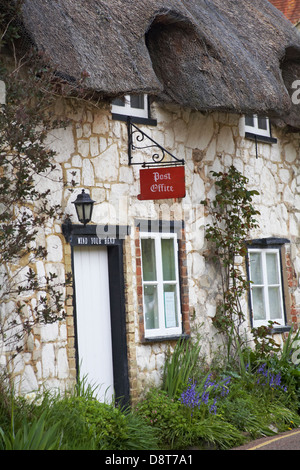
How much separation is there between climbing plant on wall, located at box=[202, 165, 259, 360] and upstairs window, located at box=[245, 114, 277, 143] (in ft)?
3.30

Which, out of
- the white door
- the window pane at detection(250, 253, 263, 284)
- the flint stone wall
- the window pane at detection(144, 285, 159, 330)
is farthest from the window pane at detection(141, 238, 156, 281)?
the window pane at detection(250, 253, 263, 284)

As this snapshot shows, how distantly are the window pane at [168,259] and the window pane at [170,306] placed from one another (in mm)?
124

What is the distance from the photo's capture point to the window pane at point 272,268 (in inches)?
463

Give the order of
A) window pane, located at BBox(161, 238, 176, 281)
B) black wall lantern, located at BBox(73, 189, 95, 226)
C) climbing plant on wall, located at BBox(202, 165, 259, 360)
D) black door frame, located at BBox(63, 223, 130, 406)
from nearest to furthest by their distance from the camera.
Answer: black wall lantern, located at BBox(73, 189, 95, 226), black door frame, located at BBox(63, 223, 130, 406), window pane, located at BBox(161, 238, 176, 281), climbing plant on wall, located at BBox(202, 165, 259, 360)

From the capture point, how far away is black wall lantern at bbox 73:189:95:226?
834cm

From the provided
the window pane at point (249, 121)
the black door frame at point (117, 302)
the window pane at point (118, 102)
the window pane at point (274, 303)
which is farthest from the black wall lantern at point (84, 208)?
the window pane at point (274, 303)

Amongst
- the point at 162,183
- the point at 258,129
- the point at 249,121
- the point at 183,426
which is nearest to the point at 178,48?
the point at 162,183

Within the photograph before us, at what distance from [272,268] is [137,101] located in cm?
359

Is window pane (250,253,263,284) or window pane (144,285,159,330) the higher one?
window pane (250,253,263,284)

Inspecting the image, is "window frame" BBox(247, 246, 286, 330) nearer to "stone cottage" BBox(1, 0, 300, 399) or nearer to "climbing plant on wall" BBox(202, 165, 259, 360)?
"stone cottage" BBox(1, 0, 300, 399)

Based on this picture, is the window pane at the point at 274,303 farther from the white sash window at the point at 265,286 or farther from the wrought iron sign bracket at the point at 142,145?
the wrought iron sign bracket at the point at 142,145

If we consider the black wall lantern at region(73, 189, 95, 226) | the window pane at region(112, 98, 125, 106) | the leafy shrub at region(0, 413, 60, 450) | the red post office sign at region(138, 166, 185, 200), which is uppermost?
the window pane at region(112, 98, 125, 106)
